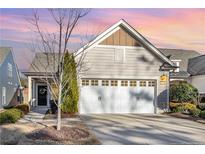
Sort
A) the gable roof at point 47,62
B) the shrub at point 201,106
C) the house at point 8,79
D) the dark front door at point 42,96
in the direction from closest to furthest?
the gable roof at point 47,62 < the shrub at point 201,106 < the house at point 8,79 < the dark front door at point 42,96

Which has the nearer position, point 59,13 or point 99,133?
point 99,133

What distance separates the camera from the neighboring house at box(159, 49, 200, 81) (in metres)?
21.6

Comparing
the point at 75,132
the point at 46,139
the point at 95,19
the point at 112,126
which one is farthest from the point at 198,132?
the point at 95,19

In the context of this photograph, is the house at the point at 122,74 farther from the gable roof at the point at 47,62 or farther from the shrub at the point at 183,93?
the shrub at the point at 183,93

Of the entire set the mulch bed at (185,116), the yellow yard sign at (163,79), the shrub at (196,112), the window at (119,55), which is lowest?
the mulch bed at (185,116)

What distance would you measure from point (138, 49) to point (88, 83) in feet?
11.5

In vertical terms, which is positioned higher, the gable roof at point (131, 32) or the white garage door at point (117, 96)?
the gable roof at point (131, 32)

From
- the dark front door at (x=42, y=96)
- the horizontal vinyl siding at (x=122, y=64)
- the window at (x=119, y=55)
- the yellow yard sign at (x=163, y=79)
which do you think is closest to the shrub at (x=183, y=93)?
the yellow yard sign at (x=163, y=79)

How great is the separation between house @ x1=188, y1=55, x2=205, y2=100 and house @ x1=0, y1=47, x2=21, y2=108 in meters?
11.5

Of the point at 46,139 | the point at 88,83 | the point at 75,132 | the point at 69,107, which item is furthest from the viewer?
the point at 88,83

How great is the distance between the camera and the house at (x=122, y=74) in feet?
63.4

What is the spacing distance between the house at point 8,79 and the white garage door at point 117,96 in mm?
5058
